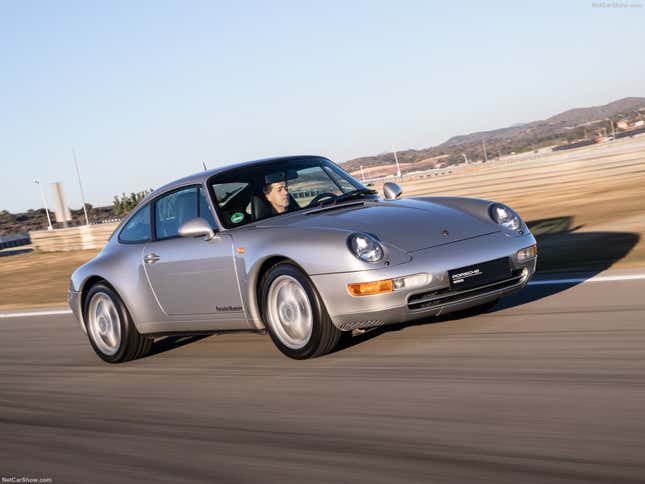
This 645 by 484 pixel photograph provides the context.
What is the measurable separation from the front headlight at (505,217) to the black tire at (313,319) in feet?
4.48

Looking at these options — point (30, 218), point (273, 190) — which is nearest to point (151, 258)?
point (273, 190)

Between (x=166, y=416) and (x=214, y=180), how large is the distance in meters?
2.20

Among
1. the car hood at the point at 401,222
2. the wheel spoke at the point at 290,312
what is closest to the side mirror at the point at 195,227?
the car hood at the point at 401,222

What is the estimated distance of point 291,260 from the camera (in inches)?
228

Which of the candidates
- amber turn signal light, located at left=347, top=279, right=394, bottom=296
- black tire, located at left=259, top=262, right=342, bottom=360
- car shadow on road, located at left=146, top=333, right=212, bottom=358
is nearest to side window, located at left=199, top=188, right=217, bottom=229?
black tire, located at left=259, top=262, right=342, bottom=360

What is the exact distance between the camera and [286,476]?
12.0 ft

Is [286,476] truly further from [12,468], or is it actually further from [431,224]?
[431,224]

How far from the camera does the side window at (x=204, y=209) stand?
262 inches

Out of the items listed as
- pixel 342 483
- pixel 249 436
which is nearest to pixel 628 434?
pixel 342 483

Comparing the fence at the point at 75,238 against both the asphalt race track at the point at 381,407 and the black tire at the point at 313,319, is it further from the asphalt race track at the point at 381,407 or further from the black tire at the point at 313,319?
the black tire at the point at 313,319

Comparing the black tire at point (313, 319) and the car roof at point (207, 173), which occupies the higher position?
the car roof at point (207, 173)

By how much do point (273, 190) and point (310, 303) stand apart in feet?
4.36

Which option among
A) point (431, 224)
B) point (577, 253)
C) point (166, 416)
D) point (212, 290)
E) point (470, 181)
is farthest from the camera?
point (470, 181)

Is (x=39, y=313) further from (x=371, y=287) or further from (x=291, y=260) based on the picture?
(x=371, y=287)
